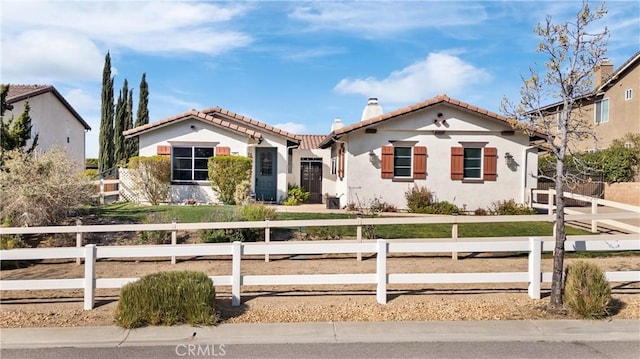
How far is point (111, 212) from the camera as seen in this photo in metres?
14.0

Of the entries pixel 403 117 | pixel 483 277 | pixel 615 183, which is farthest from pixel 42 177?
pixel 615 183

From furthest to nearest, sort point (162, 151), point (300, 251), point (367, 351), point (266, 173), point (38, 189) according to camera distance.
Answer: point (266, 173) → point (162, 151) → point (38, 189) → point (300, 251) → point (367, 351)

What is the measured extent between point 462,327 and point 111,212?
11.2 meters

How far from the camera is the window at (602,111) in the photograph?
26.0m

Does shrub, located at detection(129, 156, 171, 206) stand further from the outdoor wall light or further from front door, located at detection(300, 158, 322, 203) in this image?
the outdoor wall light

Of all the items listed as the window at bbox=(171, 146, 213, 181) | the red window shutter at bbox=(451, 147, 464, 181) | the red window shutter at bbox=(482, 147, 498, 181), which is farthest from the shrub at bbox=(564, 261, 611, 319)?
the window at bbox=(171, 146, 213, 181)

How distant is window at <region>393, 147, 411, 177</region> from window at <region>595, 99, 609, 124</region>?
1478 cm

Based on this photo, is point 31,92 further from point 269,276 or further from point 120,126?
point 269,276

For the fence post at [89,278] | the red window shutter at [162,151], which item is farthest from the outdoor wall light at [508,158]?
the fence post at [89,278]

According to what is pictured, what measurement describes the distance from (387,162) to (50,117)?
65.0ft

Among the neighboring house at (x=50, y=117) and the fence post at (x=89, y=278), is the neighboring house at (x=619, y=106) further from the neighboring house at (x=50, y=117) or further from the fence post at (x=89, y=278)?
the neighboring house at (x=50, y=117)

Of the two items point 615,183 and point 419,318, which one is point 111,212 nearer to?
point 419,318

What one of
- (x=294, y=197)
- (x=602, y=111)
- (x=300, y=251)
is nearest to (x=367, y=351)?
Answer: (x=300, y=251)

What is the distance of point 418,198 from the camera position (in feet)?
56.3
